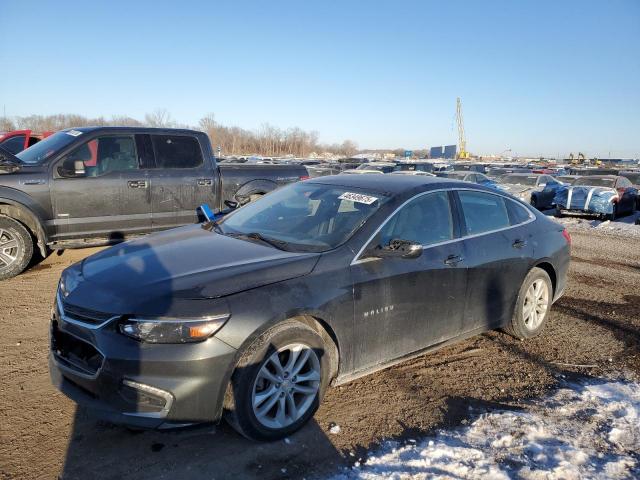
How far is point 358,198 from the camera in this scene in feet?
13.0

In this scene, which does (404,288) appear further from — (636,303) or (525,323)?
(636,303)

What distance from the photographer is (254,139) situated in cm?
9988

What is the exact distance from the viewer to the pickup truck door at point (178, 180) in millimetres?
7277

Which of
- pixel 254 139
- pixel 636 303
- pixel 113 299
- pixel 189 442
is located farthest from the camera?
pixel 254 139

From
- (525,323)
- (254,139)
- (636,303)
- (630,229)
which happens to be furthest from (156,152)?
(254,139)

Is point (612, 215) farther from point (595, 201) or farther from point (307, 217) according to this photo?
point (307, 217)

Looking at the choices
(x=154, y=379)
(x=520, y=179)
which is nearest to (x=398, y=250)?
(x=154, y=379)

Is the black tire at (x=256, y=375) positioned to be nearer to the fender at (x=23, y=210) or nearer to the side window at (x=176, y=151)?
the fender at (x=23, y=210)

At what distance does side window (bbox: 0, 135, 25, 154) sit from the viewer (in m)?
10.8

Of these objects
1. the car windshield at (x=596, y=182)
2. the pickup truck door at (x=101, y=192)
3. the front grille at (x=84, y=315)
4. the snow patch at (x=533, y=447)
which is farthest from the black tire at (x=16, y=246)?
the car windshield at (x=596, y=182)

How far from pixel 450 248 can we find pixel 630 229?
1212 centimetres

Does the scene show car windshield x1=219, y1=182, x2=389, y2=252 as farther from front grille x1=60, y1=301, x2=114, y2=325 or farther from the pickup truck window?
the pickup truck window

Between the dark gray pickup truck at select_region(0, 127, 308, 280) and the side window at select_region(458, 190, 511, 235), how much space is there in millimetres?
2564

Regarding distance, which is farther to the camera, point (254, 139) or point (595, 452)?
point (254, 139)
